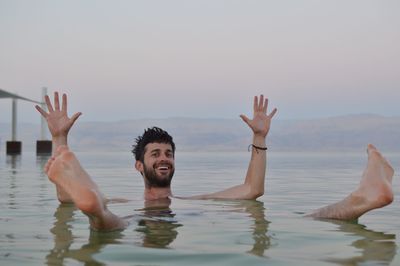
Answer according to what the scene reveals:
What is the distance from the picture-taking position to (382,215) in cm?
632

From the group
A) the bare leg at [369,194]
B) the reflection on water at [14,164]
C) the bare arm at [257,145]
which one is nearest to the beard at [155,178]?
the bare arm at [257,145]

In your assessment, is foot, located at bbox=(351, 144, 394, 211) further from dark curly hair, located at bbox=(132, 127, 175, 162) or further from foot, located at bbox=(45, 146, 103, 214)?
dark curly hair, located at bbox=(132, 127, 175, 162)

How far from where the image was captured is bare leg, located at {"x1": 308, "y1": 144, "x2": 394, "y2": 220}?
4.90 m

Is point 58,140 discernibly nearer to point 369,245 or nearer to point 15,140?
point 369,245

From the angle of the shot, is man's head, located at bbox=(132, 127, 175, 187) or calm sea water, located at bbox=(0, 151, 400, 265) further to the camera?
man's head, located at bbox=(132, 127, 175, 187)

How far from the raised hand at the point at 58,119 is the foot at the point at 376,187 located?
292 centimetres

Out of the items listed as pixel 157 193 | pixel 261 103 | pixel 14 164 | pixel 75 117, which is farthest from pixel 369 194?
pixel 14 164

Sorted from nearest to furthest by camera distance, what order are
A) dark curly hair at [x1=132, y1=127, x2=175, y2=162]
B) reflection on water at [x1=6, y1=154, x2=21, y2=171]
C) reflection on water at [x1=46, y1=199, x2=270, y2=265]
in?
reflection on water at [x1=46, y1=199, x2=270, y2=265]
dark curly hair at [x1=132, y1=127, x2=175, y2=162]
reflection on water at [x1=6, y1=154, x2=21, y2=171]

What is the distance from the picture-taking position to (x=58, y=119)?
251 inches

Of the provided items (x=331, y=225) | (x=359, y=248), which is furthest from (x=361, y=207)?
(x=359, y=248)

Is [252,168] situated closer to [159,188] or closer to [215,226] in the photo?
[159,188]

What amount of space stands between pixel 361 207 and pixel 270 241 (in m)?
1.11

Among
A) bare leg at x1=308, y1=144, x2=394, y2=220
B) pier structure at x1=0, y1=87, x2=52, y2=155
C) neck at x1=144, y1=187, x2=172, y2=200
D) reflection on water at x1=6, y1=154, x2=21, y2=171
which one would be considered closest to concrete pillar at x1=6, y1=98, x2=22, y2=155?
pier structure at x1=0, y1=87, x2=52, y2=155

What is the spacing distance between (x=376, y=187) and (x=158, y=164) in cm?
244
